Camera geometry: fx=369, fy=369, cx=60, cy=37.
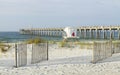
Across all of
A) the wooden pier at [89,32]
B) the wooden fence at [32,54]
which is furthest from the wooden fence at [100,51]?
the wooden pier at [89,32]

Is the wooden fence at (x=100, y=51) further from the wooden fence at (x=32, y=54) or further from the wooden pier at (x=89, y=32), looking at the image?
the wooden pier at (x=89, y=32)

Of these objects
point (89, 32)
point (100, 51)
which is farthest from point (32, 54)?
point (89, 32)

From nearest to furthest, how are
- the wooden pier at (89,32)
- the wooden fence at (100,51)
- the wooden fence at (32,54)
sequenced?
the wooden fence at (32,54), the wooden fence at (100,51), the wooden pier at (89,32)

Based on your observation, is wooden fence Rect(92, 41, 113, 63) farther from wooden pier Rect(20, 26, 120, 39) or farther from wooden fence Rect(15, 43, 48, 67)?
wooden pier Rect(20, 26, 120, 39)

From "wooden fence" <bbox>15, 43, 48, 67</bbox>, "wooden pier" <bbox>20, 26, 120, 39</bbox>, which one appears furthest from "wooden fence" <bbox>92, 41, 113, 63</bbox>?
"wooden pier" <bbox>20, 26, 120, 39</bbox>

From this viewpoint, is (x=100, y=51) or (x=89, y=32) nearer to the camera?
(x=100, y=51)

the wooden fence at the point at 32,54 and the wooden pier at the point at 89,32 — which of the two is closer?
the wooden fence at the point at 32,54

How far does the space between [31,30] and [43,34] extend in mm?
8001

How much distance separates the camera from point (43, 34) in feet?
306

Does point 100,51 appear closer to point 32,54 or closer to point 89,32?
point 32,54

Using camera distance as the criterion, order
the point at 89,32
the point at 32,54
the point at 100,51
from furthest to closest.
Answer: the point at 89,32, the point at 100,51, the point at 32,54

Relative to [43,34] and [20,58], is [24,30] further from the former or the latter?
[20,58]

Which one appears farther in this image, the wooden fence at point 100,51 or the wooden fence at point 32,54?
the wooden fence at point 100,51

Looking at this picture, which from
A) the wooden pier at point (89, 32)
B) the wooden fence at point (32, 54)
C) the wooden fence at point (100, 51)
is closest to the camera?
the wooden fence at point (32, 54)
